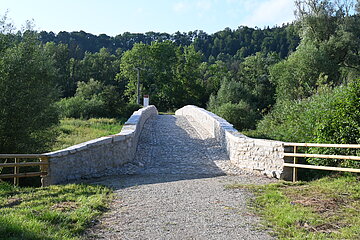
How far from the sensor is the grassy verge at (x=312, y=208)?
470 cm

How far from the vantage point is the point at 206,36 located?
379ft

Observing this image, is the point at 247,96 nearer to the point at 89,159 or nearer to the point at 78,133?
the point at 78,133

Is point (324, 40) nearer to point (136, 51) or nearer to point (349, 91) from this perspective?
point (349, 91)

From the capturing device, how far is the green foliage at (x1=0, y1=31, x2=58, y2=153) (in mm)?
12102

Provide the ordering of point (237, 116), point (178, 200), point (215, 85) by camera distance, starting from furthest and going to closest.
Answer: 1. point (215, 85)
2. point (237, 116)
3. point (178, 200)

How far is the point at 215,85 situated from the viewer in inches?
2351

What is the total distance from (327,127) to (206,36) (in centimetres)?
11046

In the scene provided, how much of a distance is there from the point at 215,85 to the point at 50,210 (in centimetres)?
5536

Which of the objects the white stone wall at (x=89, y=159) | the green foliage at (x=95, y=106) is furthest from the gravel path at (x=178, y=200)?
the green foliage at (x=95, y=106)

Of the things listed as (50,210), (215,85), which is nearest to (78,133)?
(50,210)

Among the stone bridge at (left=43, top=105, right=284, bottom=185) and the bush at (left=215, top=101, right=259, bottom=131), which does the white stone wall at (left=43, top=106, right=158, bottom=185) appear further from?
the bush at (left=215, top=101, right=259, bottom=131)

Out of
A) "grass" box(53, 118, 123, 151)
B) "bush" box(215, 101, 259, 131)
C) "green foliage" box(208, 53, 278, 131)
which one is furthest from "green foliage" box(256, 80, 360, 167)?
"green foliage" box(208, 53, 278, 131)

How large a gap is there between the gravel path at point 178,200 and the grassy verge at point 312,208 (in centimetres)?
34

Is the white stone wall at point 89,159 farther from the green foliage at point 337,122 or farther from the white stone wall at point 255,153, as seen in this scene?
the green foliage at point 337,122
